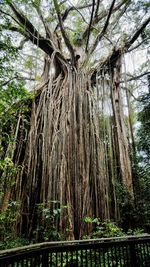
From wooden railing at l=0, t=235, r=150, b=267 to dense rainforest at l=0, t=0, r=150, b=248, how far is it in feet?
5.09

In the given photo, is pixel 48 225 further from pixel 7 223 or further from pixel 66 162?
pixel 66 162

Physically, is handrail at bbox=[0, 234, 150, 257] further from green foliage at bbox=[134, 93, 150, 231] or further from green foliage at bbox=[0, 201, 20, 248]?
green foliage at bbox=[134, 93, 150, 231]

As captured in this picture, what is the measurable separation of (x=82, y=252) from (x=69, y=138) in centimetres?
305

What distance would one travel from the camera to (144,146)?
5.97 m

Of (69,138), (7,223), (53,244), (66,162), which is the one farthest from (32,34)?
(53,244)

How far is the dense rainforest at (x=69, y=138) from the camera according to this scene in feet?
11.9

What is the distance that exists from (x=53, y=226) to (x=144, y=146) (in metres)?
3.47

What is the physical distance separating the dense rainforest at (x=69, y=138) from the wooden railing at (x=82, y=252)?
61.0 inches

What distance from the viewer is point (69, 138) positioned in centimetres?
466

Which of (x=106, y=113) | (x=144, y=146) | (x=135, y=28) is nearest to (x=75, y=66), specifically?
(x=106, y=113)

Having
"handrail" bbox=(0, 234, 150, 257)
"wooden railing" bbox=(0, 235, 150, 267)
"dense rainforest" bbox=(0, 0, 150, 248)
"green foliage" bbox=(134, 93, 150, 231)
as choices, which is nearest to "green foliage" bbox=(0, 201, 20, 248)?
"dense rainforest" bbox=(0, 0, 150, 248)

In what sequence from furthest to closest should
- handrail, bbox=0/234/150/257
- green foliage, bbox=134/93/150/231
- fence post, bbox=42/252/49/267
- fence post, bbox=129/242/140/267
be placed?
green foliage, bbox=134/93/150/231, fence post, bbox=129/242/140/267, fence post, bbox=42/252/49/267, handrail, bbox=0/234/150/257

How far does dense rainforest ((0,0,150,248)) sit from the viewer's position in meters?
3.63

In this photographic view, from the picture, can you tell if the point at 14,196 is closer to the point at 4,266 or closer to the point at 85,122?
the point at 85,122
